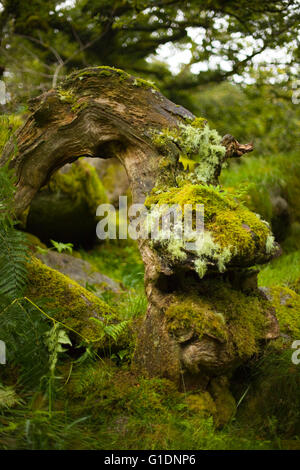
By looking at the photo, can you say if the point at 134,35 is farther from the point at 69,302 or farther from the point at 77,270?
the point at 69,302

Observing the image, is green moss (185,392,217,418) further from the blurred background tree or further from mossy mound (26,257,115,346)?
the blurred background tree

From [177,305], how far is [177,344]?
0.24 m

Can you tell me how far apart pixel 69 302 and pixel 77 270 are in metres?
2.08

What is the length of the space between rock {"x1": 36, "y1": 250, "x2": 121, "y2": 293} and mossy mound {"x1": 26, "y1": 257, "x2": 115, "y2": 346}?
1.62 m

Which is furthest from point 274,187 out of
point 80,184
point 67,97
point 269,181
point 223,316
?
point 223,316

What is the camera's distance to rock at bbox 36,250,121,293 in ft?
15.3

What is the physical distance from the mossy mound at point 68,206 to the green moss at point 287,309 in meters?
3.23

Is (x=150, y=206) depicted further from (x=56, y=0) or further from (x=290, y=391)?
(x=56, y=0)

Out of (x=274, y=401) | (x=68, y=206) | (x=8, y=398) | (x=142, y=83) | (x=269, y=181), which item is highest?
(x=142, y=83)

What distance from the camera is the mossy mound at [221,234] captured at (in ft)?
7.13

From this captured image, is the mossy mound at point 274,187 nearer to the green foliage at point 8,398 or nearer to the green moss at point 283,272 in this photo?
the green moss at point 283,272

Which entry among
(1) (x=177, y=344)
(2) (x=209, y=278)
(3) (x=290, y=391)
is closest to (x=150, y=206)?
(2) (x=209, y=278)

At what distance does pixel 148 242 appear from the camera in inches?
96.5

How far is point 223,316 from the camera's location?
2.42 metres
